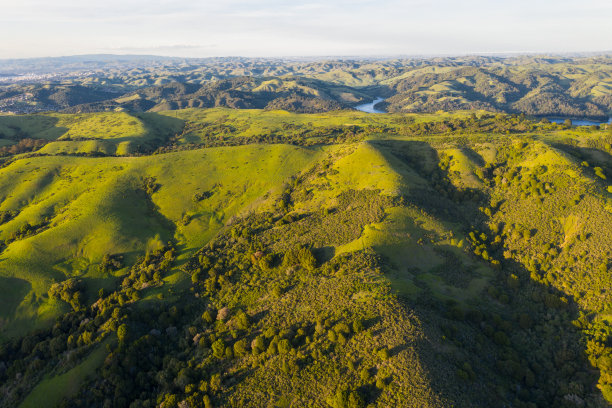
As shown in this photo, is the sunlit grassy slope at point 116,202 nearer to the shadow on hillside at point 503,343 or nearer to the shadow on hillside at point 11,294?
the shadow on hillside at point 11,294

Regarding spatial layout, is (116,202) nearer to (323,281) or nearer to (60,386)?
(60,386)

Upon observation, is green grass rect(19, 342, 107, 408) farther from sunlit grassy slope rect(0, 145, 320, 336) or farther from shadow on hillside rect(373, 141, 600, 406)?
shadow on hillside rect(373, 141, 600, 406)

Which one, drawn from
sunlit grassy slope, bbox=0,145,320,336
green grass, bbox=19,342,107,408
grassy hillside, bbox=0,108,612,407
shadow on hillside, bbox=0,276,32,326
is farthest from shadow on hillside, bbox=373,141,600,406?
shadow on hillside, bbox=0,276,32,326

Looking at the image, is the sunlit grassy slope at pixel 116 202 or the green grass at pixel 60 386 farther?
the sunlit grassy slope at pixel 116 202

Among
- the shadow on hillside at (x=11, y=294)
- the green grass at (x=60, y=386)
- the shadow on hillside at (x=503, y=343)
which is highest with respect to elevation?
the shadow on hillside at (x=503, y=343)

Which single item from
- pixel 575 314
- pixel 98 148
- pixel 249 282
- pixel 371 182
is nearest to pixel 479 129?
pixel 371 182

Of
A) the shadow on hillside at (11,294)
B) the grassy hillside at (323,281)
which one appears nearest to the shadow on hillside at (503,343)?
the grassy hillside at (323,281)

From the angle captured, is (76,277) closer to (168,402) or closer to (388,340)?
(168,402)
